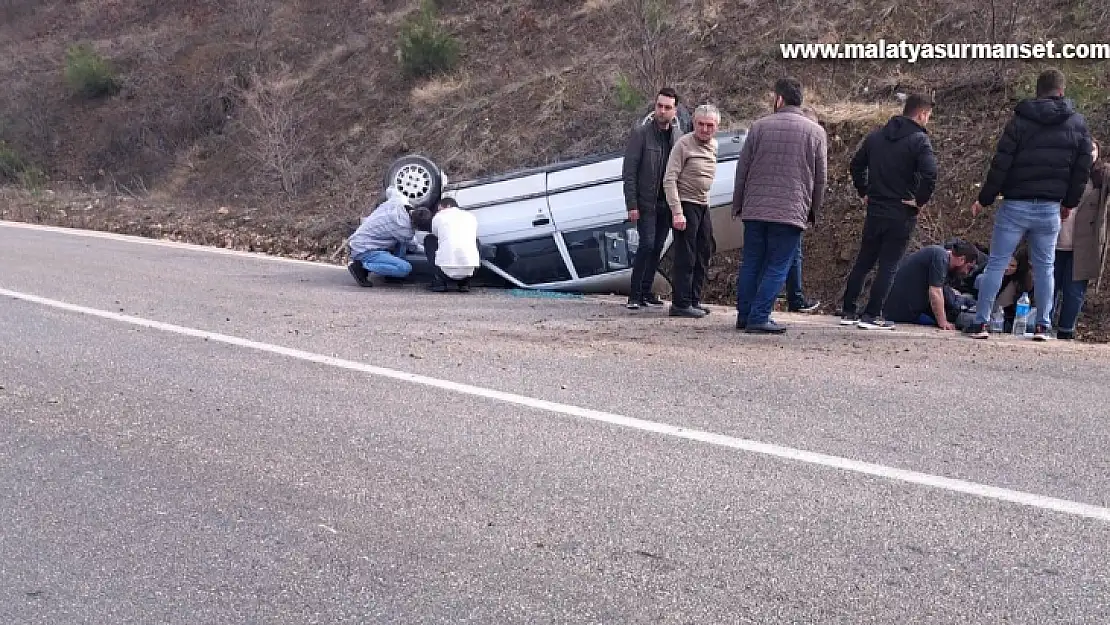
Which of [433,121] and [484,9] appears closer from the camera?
[433,121]

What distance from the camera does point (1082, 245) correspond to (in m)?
7.52

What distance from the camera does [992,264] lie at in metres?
7.30

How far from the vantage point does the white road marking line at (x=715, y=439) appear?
3879 millimetres

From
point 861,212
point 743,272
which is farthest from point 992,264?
point 861,212

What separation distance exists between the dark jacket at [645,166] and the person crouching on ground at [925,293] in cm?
207

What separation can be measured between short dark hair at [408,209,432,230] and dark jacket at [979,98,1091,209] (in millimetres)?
Result: 5198

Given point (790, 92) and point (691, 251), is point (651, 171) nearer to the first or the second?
point (691, 251)

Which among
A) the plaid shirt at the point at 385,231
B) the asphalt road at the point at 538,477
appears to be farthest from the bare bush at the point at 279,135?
the asphalt road at the point at 538,477

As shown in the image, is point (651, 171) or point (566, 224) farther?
point (566, 224)

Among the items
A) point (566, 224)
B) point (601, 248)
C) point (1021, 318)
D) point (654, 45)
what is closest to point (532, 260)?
point (566, 224)

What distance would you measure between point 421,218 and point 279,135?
377 inches

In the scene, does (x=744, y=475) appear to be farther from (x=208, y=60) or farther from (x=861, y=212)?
(x=208, y=60)

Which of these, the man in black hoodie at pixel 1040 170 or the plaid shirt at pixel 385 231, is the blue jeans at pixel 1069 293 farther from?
the plaid shirt at pixel 385 231

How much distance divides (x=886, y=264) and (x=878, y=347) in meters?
0.96
